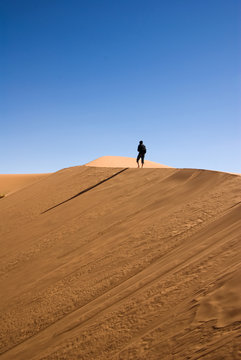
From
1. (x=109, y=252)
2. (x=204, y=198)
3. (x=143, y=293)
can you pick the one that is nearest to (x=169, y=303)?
(x=143, y=293)

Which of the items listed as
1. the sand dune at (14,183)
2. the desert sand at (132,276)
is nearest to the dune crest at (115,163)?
the sand dune at (14,183)

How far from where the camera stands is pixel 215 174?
255 inches

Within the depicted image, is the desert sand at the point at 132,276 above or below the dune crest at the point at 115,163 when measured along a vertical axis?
below

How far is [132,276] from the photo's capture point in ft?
12.1

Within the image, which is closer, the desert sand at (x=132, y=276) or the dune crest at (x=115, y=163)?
the desert sand at (x=132, y=276)

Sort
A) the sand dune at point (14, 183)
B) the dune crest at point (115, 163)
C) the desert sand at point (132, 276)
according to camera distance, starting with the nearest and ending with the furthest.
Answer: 1. the desert sand at point (132, 276)
2. the dune crest at point (115, 163)
3. the sand dune at point (14, 183)

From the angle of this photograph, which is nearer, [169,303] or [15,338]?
[169,303]

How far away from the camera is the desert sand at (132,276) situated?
2.48 metres

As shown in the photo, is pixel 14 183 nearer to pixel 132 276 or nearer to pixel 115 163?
pixel 115 163

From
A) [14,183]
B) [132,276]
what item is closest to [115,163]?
[14,183]

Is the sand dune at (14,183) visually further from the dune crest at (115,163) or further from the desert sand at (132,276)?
the desert sand at (132,276)

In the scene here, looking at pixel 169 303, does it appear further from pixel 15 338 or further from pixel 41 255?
pixel 41 255

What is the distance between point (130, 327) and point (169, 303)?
1.51 ft

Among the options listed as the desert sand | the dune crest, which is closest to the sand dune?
the dune crest
